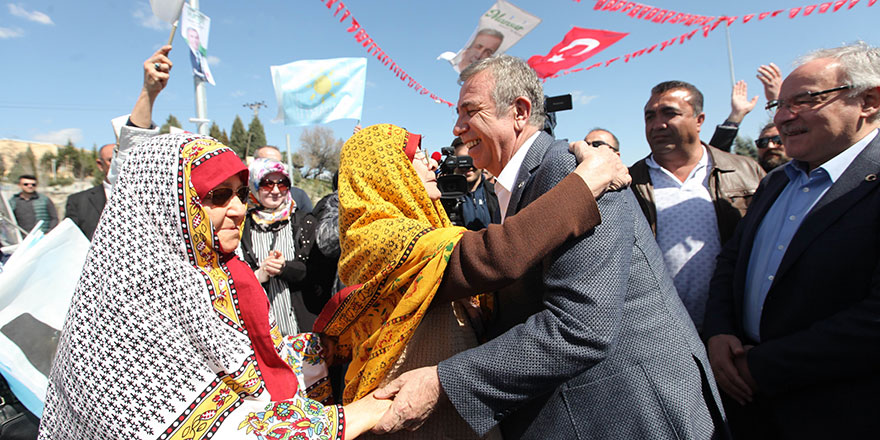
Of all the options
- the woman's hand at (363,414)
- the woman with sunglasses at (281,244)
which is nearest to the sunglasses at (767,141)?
the woman with sunglasses at (281,244)

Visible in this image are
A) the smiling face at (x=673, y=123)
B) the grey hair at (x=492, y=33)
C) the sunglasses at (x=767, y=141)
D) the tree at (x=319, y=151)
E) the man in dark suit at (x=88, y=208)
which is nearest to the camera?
the smiling face at (x=673, y=123)

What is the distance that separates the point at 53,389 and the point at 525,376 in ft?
4.65

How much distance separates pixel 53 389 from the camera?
132cm

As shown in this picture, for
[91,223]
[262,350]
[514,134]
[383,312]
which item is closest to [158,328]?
[262,350]

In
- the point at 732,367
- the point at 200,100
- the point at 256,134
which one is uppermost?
the point at 256,134

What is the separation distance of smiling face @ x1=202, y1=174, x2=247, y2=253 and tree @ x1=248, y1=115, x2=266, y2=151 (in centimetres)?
6134

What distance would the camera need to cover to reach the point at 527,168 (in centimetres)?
150

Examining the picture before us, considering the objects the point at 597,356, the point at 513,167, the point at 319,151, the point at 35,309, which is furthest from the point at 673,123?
the point at 319,151

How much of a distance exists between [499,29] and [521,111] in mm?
5106

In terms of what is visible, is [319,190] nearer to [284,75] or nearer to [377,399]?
[284,75]

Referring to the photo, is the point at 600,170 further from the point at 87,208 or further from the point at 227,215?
the point at 87,208

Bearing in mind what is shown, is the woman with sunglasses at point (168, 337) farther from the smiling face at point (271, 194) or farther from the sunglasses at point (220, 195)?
the smiling face at point (271, 194)

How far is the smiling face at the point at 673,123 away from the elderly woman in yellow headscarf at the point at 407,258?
1777mm

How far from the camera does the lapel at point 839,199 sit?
1.58 m
